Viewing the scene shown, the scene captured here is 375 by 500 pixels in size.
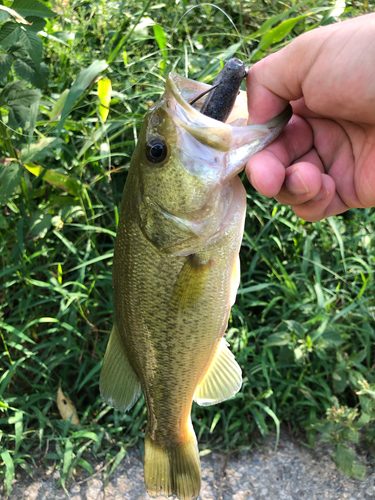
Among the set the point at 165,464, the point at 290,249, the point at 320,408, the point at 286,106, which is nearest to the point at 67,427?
the point at 165,464

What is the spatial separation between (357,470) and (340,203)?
172cm

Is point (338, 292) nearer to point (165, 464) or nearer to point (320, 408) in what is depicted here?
point (320, 408)

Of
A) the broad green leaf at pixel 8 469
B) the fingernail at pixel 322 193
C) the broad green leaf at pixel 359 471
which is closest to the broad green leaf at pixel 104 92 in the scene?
the fingernail at pixel 322 193

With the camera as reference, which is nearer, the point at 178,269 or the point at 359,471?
the point at 178,269

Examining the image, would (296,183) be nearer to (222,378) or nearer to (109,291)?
(222,378)

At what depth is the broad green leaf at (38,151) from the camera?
8.64 feet

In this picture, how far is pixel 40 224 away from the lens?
2896 millimetres

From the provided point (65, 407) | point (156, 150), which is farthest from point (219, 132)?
point (65, 407)

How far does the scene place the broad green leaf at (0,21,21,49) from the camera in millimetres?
2087

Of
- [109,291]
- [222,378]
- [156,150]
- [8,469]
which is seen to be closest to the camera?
[156,150]

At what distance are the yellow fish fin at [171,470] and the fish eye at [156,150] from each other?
134 cm

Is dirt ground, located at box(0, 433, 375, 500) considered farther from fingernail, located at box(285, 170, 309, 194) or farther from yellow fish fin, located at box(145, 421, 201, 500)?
fingernail, located at box(285, 170, 309, 194)

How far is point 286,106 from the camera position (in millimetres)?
1830

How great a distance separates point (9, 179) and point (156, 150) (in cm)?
137
